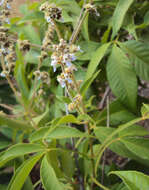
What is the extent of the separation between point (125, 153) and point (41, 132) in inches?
7.3

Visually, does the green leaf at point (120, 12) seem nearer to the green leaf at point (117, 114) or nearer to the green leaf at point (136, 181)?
the green leaf at point (117, 114)

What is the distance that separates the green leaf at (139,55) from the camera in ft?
1.58

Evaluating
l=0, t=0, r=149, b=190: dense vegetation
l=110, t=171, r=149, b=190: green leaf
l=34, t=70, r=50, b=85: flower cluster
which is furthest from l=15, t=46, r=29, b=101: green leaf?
l=110, t=171, r=149, b=190: green leaf

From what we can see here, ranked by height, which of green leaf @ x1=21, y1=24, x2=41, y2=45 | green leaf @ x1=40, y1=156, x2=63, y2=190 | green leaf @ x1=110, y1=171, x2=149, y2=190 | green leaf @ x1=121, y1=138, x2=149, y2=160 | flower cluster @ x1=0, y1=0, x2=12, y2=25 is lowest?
green leaf @ x1=40, y1=156, x2=63, y2=190

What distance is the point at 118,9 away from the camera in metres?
0.46

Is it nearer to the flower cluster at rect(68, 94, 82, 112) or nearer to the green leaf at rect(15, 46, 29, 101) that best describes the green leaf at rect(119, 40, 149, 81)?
the flower cluster at rect(68, 94, 82, 112)

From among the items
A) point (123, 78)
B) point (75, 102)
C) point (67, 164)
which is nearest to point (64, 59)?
point (75, 102)

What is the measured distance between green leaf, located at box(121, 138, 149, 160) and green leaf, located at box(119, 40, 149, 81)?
13 centimetres

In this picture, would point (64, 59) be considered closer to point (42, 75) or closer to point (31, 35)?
point (42, 75)

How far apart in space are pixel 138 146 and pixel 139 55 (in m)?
0.19

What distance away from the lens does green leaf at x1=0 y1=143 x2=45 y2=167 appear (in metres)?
0.41

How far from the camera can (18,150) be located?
42cm

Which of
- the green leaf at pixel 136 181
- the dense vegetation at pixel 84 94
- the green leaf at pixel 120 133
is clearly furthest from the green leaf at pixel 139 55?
the green leaf at pixel 136 181

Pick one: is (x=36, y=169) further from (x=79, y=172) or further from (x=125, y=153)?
(x=125, y=153)
